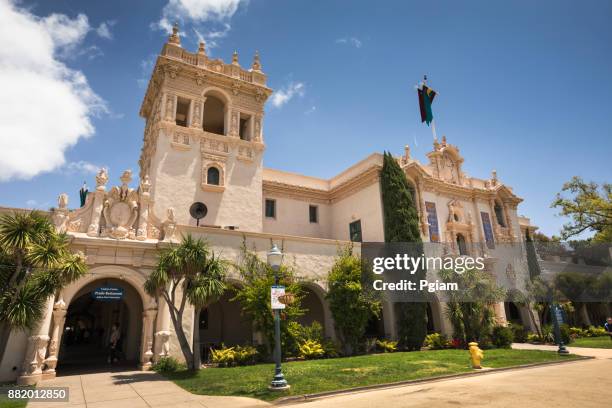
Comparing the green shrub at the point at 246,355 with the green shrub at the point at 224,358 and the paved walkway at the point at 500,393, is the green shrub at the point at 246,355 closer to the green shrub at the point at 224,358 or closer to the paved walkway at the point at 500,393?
the green shrub at the point at 224,358

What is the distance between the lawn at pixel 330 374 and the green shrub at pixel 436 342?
226 inches

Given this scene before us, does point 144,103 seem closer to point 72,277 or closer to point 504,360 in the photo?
point 72,277

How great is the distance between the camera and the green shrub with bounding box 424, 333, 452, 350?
78.7 ft

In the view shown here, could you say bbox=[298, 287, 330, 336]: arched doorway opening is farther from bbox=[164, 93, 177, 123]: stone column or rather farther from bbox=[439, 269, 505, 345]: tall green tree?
bbox=[164, 93, 177, 123]: stone column

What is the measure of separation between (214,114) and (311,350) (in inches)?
820

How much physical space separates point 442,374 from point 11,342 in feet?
52.8

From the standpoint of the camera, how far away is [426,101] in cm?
3616

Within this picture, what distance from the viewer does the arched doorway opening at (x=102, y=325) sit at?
17828 millimetres

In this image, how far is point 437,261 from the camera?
27844 mm

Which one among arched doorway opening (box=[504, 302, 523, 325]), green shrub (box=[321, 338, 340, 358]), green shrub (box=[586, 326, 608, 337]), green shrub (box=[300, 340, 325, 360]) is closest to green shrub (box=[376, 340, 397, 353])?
green shrub (box=[321, 338, 340, 358])

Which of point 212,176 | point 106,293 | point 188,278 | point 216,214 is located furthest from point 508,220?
point 106,293

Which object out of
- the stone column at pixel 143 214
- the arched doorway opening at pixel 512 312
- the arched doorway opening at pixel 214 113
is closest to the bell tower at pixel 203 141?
the arched doorway opening at pixel 214 113

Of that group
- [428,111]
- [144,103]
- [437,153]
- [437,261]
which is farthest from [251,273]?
[428,111]

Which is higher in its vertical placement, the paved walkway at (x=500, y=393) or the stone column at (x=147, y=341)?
the stone column at (x=147, y=341)
